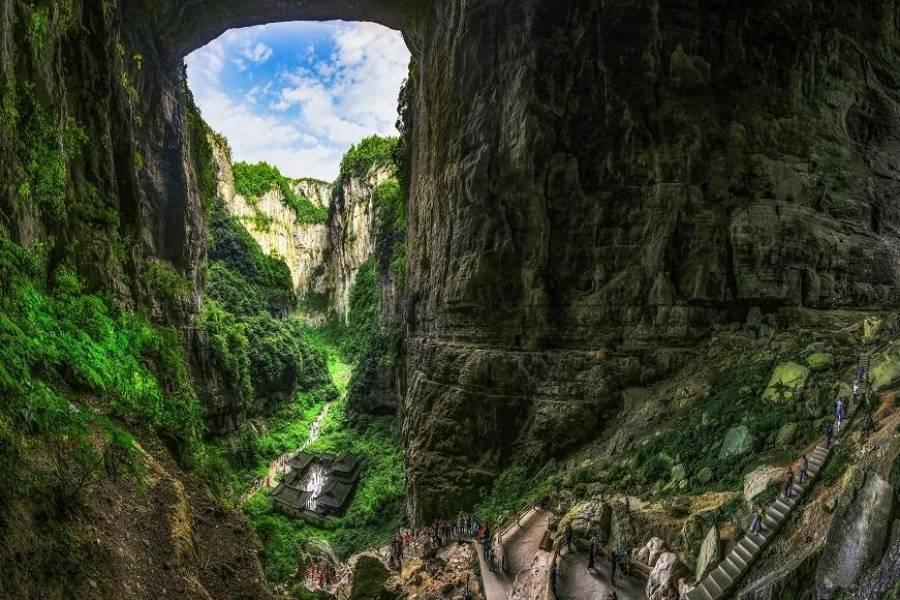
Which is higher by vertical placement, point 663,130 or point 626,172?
point 663,130

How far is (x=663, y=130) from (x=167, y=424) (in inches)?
731

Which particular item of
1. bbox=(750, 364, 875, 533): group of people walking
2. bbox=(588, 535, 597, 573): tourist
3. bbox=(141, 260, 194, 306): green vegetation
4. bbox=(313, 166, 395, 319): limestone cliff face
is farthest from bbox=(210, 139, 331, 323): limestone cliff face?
bbox=(750, 364, 875, 533): group of people walking

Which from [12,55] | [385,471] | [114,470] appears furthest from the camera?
[385,471]

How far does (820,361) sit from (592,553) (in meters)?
8.18

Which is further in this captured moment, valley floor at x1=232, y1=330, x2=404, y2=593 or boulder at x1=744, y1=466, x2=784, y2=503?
valley floor at x1=232, y1=330, x2=404, y2=593

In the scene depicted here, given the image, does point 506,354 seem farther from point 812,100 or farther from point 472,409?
point 812,100

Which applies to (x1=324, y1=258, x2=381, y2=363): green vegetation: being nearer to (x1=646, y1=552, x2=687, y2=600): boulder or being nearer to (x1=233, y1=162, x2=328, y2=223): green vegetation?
(x1=233, y1=162, x2=328, y2=223): green vegetation

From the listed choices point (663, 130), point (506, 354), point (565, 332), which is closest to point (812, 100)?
point (663, 130)

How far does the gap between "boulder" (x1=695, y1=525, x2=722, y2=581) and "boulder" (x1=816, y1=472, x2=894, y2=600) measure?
2614mm

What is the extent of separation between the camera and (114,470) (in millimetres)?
5211

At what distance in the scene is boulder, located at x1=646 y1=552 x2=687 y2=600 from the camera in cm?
813

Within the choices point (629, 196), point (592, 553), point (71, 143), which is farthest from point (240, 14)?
point (592, 553)

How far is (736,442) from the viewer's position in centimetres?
1109

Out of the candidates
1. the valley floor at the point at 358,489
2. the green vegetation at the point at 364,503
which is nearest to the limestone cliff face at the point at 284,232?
the valley floor at the point at 358,489
